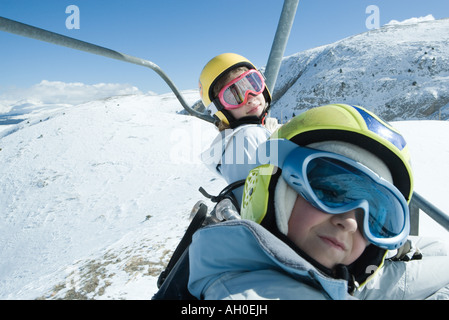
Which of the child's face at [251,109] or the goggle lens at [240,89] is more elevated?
the goggle lens at [240,89]

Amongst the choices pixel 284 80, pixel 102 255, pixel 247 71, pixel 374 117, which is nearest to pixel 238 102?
pixel 247 71

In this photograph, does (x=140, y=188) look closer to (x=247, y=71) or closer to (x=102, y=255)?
(x=102, y=255)

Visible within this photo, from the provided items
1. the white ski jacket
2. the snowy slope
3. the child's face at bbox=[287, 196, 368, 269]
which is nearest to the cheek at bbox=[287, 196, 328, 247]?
the child's face at bbox=[287, 196, 368, 269]

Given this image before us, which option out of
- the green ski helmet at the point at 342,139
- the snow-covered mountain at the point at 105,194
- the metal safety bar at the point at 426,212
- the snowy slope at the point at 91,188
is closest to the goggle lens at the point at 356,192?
the green ski helmet at the point at 342,139

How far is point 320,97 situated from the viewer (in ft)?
137

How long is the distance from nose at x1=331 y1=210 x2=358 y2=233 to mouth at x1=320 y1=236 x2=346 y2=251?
0.24 ft

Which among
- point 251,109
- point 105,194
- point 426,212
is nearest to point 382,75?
point 105,194

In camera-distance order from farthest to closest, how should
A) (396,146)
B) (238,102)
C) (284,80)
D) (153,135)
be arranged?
(284,80)
(153,135)
(238,102)
(396,146)

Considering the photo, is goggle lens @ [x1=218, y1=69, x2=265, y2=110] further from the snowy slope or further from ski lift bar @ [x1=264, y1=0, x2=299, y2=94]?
the snowy slope

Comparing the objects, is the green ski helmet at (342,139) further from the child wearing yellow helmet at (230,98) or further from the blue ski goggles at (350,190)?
the child wearing yellow helmet at (230,98)

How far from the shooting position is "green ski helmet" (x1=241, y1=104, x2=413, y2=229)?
1.29m

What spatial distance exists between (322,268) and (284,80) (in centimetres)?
5553

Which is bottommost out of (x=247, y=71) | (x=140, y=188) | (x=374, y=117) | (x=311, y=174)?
(x=140, y=188)

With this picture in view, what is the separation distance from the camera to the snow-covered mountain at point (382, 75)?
3209 cm
